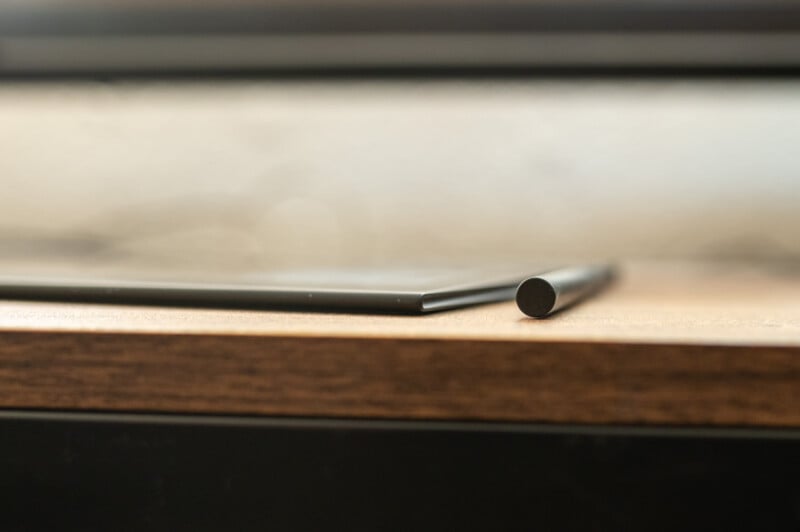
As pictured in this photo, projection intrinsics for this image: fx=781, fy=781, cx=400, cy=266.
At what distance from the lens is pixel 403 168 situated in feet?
2.46

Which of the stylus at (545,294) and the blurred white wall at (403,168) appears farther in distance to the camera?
the blurred white wall at (403,168)

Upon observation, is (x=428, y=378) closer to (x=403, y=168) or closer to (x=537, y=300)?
(x=537, y=300)

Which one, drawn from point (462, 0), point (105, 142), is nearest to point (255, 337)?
point (462, 0)

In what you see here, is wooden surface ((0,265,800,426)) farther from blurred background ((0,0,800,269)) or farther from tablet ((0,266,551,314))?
blurred background ((0,0,800,269))

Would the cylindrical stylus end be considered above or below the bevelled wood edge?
above

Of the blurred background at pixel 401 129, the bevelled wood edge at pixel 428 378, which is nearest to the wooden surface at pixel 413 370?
the bevelled wood edge at pixel 428 378

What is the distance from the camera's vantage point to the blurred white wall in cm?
72

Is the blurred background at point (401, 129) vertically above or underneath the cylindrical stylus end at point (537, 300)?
above

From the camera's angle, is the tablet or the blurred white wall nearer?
the tablet

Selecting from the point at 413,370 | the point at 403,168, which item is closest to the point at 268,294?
the point at 413,370

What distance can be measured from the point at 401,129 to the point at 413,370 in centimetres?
55

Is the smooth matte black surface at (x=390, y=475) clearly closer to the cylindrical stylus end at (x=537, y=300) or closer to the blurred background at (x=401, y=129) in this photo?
the cylindrical stylus end at (x=537, y=300)

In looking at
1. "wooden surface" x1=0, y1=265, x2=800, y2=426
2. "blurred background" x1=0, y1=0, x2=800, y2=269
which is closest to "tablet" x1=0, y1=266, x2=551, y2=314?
"wooden surface" x1=0, y1=265, x2=800, y2=426

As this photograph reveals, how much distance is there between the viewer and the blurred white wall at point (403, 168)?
0.72 m
